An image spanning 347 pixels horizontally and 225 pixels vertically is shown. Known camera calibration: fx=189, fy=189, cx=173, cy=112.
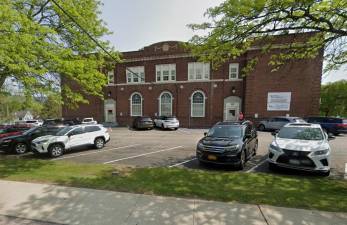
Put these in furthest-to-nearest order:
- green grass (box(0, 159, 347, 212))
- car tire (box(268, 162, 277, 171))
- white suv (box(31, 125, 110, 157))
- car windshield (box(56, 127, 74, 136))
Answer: car windshield (box(56, 127, 74, 136)), white suv (box(31, 125, 110, 157)), car tire (box(268, 162, 277, 171)), green grass (box(0, 159, 347, 212))

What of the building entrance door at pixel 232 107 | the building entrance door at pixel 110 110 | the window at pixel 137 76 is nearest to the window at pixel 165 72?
the window at pixel 137 76

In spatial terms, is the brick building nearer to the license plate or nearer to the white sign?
the white sign

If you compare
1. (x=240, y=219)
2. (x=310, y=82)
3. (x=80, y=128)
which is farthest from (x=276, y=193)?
(x=310, y=82)

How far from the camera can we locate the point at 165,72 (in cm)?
2852

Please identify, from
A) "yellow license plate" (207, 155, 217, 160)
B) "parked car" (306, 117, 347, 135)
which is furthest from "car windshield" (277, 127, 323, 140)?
"parked car" (306, 117, 347, 135)

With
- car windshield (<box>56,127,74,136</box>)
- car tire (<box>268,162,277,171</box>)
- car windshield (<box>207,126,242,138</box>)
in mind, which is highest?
car windshield (<box>207,126,242,138</box>)

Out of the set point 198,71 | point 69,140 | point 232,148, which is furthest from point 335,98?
point 69,140

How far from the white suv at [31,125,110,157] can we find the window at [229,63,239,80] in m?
19.0

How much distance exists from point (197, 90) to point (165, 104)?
17.4ft

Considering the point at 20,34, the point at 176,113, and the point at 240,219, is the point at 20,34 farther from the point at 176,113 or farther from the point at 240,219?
the point at 176,113

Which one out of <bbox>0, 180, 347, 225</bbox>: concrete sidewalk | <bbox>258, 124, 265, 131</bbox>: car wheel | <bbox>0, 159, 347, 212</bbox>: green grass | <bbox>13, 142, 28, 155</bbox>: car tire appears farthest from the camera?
<bbox>258, 124, 265, 131</bbox>: car wheel

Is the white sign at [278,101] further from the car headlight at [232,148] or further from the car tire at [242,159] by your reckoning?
the car headlight at [232,148]

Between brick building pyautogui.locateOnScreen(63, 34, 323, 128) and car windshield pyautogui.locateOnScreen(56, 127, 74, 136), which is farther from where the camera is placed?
brick building pyautogui.locateOnScreen(63, 34, 323, 128)

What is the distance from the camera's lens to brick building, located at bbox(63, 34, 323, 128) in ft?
74.0
